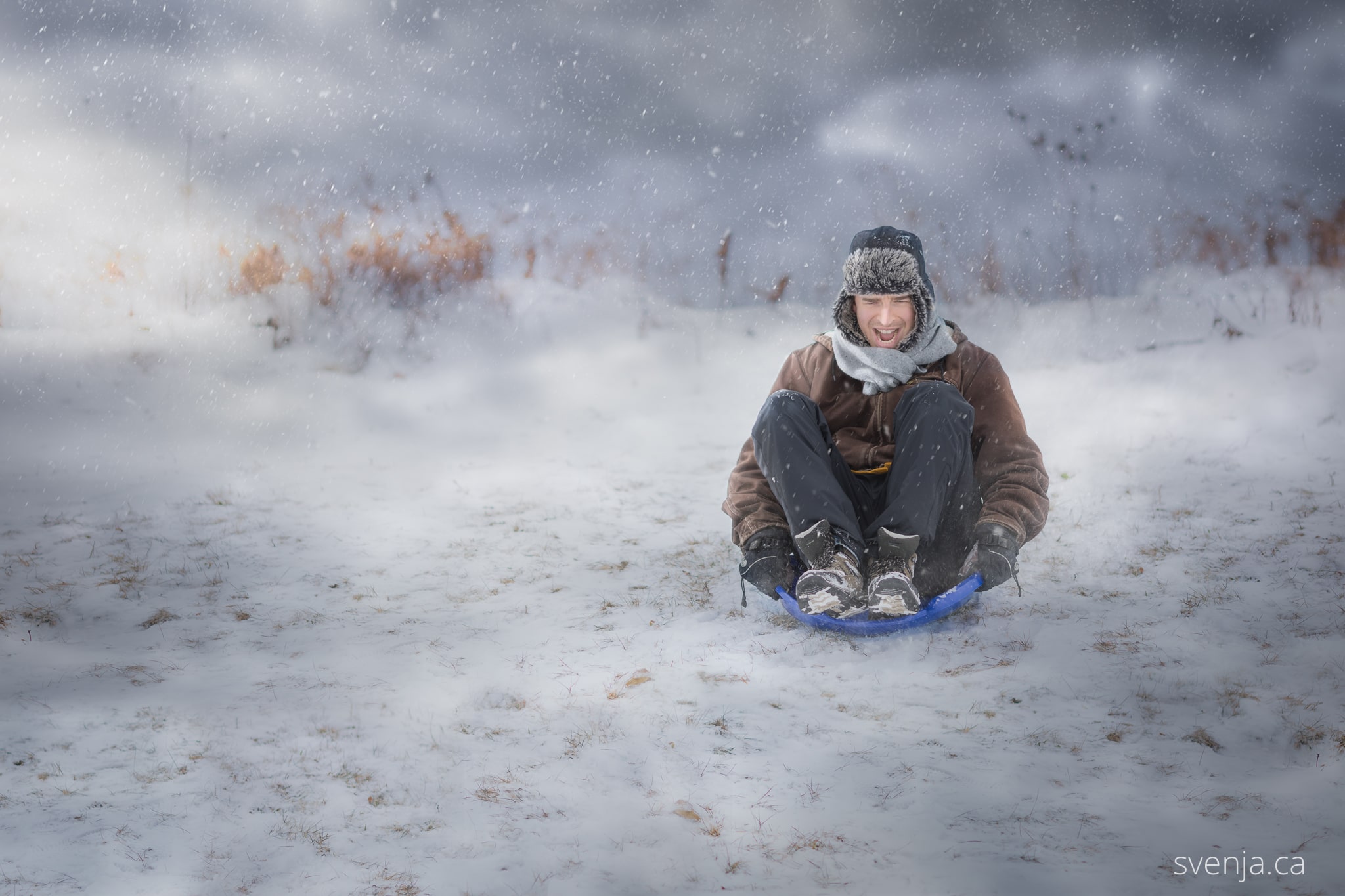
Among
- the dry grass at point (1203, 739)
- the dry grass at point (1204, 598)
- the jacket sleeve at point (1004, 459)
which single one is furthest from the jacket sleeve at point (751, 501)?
the dry grass at point (1204, 598)

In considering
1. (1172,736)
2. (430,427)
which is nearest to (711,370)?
(430,427)

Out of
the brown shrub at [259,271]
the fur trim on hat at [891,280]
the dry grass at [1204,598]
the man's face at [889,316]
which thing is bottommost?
the dry grass at [1204,598]

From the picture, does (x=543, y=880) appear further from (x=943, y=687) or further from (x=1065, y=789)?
(x=943, y=687)

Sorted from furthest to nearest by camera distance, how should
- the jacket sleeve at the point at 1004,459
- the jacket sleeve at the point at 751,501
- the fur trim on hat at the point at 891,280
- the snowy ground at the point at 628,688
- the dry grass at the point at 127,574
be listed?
the dry grass at the point at 127,574
the fur trim on hat at the point at 891,280
the jacket sleeve at the point at 751,501
the jacket sleeve at the point at 1004,459
the snowy ground at the point at 628,688

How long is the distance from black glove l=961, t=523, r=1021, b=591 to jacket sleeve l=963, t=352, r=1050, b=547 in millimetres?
36

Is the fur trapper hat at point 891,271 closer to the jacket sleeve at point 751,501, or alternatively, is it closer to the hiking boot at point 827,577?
the jacket sleeve at point 751,501

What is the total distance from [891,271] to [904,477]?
938 mm

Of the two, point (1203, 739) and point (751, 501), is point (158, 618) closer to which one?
point (751, 501)

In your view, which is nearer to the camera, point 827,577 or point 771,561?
point 827,577

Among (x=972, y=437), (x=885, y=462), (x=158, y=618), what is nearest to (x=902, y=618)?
(x=885, y=462)

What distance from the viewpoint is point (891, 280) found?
361 cm

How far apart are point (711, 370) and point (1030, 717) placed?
694 centimetres

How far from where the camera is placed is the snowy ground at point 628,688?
6.47ft

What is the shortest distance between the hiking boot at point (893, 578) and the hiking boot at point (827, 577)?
65 mm
